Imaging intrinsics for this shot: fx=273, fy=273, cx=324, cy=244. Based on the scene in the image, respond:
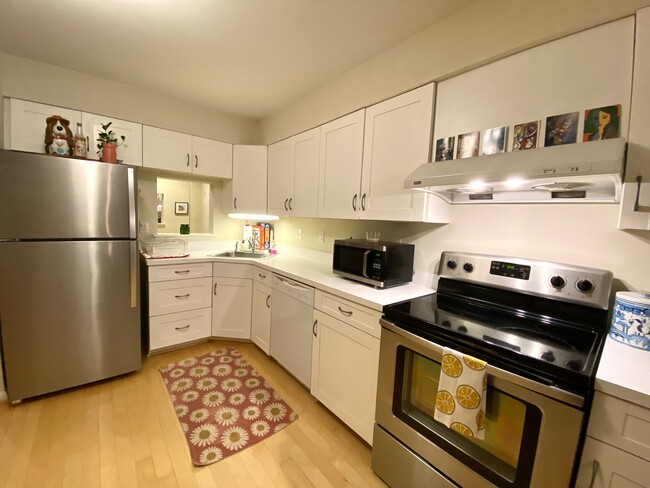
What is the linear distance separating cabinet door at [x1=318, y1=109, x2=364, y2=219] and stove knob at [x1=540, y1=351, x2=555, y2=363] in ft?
4.34

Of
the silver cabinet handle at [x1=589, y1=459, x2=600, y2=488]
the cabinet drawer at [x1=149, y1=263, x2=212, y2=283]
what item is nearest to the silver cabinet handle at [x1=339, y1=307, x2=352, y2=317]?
the silver cabinet handle at [x1=589, y1=459, x2=600, y2=488]

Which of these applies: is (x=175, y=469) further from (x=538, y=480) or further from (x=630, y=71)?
(x=630, y=71)

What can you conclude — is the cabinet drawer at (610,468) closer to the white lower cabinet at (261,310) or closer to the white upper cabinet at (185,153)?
the white lower cabinet at (261,310)

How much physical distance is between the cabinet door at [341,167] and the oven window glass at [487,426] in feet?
3.71

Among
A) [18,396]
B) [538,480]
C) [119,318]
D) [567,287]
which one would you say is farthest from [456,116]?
[18,396]

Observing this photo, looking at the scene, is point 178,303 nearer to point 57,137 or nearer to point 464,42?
point 57,137

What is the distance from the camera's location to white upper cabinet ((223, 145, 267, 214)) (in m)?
3.06

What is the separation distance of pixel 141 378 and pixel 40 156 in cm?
175

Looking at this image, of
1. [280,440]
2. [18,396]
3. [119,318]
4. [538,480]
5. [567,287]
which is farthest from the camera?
[119,318]

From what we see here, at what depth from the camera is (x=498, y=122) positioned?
4.61 ft

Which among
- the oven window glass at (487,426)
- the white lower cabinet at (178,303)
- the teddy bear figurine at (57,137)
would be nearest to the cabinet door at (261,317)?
the white lower cabinet at (178,303)

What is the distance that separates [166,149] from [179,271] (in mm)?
1225

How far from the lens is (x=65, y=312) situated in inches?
75.4

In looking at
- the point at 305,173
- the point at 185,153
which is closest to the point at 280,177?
the point at 305,173
